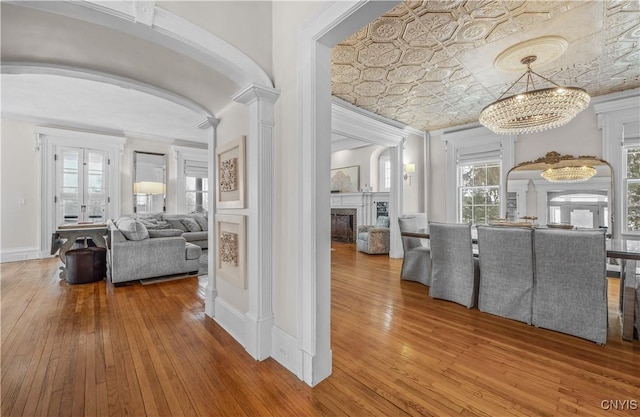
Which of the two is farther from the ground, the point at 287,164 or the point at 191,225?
the point at 287,164

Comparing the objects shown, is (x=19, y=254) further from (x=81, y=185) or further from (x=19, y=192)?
(x=81, y=185)

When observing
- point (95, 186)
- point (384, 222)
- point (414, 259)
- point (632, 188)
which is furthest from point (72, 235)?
point (632, 188)

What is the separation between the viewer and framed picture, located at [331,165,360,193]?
25.7ft

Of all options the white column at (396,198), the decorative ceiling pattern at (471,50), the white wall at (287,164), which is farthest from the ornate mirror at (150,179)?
the white wall at (287,164)

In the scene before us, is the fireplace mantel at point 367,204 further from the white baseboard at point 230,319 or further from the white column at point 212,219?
the white baseboard at point 230,319

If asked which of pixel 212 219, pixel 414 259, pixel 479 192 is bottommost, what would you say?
pixel 414 259

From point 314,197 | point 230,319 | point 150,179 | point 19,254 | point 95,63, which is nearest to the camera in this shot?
point 314,197

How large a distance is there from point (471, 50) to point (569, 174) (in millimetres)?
3183

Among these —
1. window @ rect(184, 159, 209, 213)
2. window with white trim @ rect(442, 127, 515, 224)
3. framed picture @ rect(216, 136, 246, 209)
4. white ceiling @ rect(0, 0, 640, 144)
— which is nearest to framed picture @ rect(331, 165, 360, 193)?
window with white trim @ rect(442, 127, 515, 224)

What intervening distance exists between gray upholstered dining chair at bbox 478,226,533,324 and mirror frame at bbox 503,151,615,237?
3.09 meters

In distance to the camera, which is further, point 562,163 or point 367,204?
point 367,204

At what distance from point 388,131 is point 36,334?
5505 mm

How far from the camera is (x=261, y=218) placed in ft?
6.32

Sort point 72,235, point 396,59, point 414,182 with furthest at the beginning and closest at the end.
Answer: point 414,182, point 72,235, point 396,59
